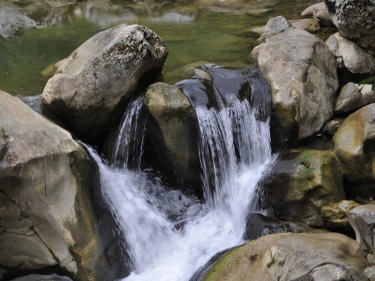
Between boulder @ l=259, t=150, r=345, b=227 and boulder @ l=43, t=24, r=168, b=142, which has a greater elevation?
boulder @ l=43, t=24, r=168, b=142

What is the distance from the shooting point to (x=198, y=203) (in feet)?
22.1

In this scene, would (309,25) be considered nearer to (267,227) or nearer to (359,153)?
(359,153)

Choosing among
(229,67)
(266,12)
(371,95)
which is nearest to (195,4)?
(266,12)

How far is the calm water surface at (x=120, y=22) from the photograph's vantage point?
27.5ft

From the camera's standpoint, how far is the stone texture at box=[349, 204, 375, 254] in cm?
434

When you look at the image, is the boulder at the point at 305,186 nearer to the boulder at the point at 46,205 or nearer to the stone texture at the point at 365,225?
the stone texture at the point at 365,225

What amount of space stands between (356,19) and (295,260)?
193 inches

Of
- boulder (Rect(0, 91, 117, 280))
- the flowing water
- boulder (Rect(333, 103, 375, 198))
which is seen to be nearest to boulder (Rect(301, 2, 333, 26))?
the flowing water

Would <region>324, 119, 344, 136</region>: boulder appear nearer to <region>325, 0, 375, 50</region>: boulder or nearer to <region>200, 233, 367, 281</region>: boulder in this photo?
<region>325, 0, 375, 50</region>: boulder

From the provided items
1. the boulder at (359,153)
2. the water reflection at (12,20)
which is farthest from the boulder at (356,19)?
the water reflection at (12,20)

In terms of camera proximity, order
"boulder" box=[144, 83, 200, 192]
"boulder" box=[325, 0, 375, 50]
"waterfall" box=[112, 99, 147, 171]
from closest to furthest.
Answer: "boulder" box=[144, 83, 200, 192] < "waterfall" box=[112, 99, 147, 171] < "boulder" box=[325, 0, 375, 50]

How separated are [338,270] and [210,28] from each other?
833cm

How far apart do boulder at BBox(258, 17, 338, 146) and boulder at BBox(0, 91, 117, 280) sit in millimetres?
2991

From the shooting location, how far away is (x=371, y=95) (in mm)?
7102
